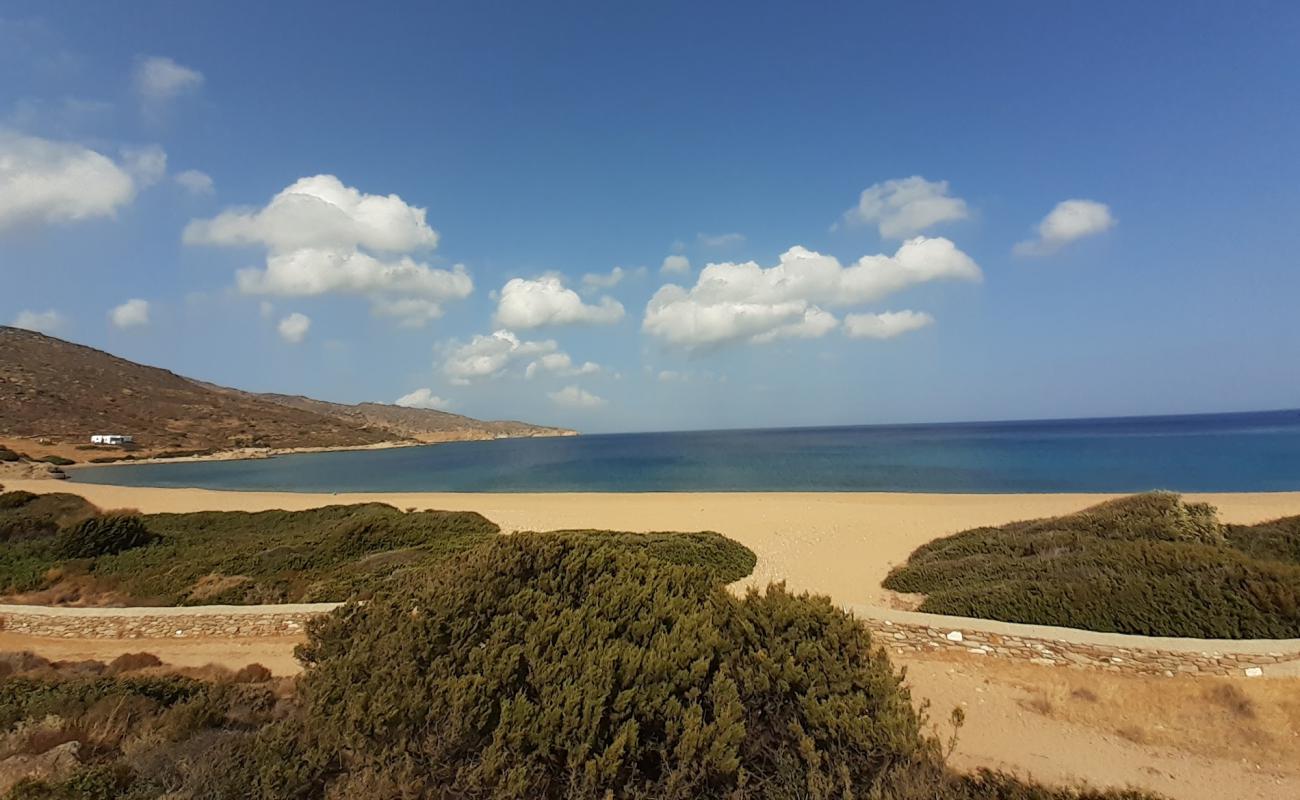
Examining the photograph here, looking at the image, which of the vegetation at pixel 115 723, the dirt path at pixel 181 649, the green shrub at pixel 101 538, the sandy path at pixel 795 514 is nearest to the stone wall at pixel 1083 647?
the sandy path at pixel 795 514

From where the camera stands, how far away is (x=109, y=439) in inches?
2689

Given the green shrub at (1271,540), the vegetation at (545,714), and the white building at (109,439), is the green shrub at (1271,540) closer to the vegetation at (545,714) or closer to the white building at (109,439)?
the vegetation at (545,714)

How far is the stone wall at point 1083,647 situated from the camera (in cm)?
685

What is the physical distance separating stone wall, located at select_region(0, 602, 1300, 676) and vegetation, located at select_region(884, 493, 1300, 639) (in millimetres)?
1008

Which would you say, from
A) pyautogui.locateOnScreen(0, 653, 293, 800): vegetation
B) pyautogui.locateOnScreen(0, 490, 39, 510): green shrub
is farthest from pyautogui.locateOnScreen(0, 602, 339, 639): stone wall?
pyautogui.locateOnScreen(0, 490, 39, 510): green shrub

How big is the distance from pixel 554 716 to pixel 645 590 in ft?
5.29

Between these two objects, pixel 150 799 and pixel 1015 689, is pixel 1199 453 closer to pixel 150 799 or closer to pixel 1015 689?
pixel 1015 689

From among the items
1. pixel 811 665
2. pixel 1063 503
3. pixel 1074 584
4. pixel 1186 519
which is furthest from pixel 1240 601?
pixel 1063 503

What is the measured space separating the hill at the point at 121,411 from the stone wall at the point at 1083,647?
3309 inches

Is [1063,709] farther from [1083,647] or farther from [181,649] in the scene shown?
[181,649]

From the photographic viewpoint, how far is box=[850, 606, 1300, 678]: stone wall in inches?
270

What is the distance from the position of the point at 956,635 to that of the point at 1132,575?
380 cm

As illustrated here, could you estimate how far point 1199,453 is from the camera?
2045 inches

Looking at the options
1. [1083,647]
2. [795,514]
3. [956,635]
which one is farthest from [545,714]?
[795,514]
